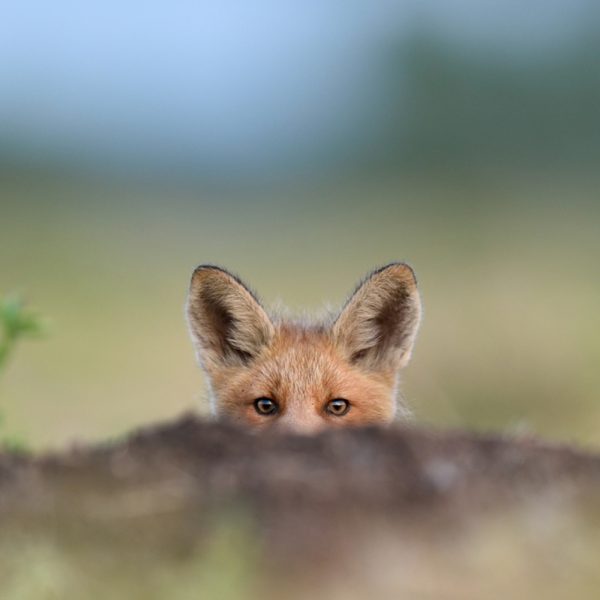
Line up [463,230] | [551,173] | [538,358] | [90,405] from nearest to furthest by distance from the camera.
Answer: [90,405], [538,358], [463,230], [551,173]

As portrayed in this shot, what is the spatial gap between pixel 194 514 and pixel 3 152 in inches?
1376

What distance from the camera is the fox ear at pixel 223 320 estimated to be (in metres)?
7.89

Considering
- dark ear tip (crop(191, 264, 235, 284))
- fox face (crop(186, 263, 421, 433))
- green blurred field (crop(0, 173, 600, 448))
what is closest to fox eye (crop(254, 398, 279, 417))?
fox face (crop(186, 263, 421, 433))

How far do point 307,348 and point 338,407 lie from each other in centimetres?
47

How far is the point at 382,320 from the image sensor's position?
798 cm

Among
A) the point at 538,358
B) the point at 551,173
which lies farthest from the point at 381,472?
the point at 551,173

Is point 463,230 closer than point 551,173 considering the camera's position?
Yes

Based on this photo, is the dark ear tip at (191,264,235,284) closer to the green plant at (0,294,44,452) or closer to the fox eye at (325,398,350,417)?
the fox eye at (325,398,350,417)

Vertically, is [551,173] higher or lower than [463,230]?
higher

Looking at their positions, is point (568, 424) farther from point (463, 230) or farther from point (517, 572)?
point (463, 230)

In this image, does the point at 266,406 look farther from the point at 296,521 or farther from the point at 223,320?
the point at 296,521

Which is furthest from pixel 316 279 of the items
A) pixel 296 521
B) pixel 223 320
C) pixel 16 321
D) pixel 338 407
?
pixel 296 521

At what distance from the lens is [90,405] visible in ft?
43.4

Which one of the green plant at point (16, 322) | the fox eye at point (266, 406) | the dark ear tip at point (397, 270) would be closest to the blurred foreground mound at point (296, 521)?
the green plant at point (16, 322)
